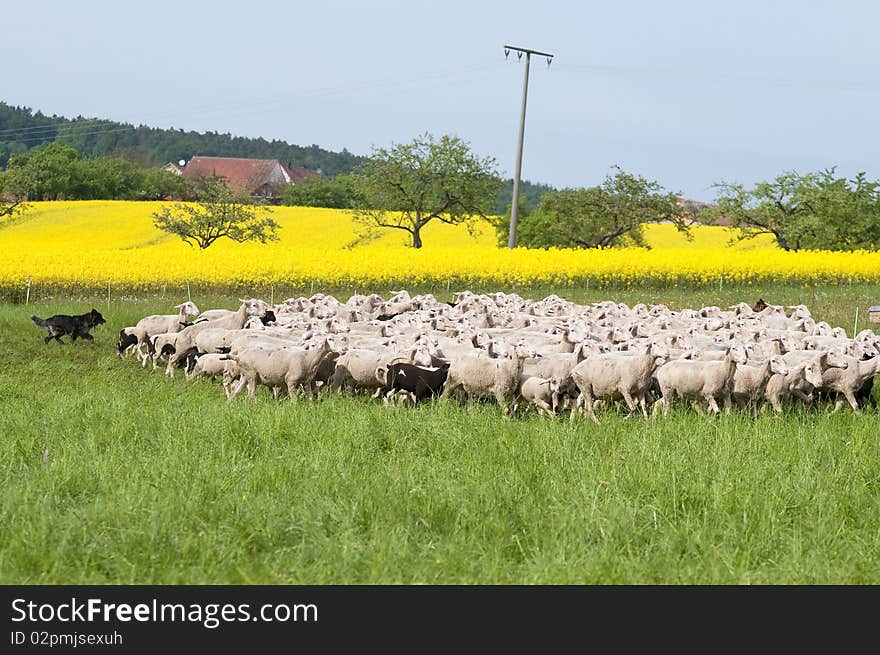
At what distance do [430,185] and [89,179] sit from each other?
3966cm

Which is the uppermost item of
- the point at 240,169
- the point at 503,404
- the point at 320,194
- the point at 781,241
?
the point at 240,169

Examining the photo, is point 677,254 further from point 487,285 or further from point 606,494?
point 606,494

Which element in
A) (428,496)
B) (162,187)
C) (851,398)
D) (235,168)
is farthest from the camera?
(235,168)

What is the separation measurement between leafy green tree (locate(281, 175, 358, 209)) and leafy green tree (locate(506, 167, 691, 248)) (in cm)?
3540

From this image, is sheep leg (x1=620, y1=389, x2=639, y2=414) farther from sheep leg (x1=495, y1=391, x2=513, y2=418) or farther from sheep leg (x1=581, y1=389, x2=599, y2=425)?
sheep leg (x1=495, y1=391, x2=513, y2=418)

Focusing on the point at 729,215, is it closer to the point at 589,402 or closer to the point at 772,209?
the point at 772,209

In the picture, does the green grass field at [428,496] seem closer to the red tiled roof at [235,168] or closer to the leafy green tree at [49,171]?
the leafy green tree at [49,171]

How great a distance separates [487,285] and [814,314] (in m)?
11.5

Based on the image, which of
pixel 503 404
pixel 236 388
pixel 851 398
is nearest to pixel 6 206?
pixel 236 388

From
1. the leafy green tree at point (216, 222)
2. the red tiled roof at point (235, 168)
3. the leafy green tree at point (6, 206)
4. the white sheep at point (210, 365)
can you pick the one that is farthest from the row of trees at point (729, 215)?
the red tiled roof at point (235, 168)

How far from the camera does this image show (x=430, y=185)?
6109 centimetres

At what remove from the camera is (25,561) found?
252 inches

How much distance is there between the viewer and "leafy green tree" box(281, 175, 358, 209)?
94.6 meters

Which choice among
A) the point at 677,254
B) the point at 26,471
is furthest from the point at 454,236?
the point at 26,471
